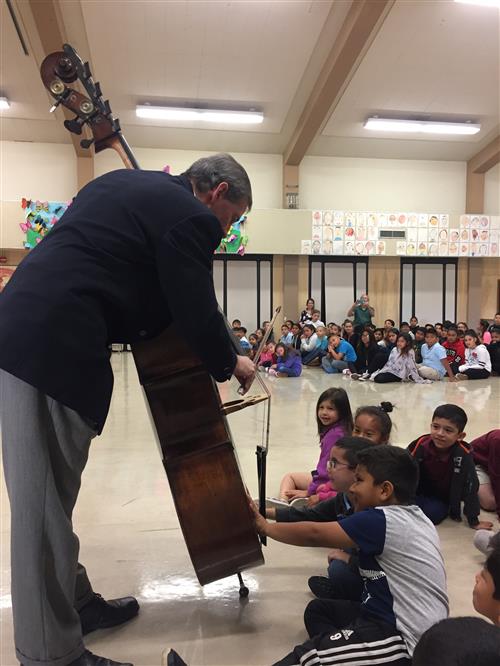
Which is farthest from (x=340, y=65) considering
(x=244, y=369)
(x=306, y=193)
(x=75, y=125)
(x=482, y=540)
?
(x=244, y=369)

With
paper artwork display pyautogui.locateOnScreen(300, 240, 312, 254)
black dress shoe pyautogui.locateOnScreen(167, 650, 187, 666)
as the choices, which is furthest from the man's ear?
paper artwork display pyautogui.locateOnScreen(300, 240, 312, 254)

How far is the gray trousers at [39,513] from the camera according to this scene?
1.27 m

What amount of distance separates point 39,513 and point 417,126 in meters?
11.5

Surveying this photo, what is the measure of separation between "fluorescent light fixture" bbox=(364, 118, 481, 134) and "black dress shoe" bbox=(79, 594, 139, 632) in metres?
10.8

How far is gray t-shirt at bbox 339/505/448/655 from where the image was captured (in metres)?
1.41

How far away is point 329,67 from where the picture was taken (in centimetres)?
845

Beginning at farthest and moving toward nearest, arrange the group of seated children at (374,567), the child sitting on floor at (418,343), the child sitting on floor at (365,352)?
the child sitting on floor at (418,343) → the child sitting on floor at (365,352) → the group of seated children at (374,567)

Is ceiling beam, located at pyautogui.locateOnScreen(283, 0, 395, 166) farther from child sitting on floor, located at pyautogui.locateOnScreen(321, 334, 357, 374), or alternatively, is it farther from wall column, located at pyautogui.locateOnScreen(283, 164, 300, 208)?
child sitting on floor, located at pyautogui.locateOnScreen(321, 334, 357, 374)

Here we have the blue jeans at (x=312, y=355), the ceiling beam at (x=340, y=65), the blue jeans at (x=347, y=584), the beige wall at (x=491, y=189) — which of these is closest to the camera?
the blue jeans at (x=347, y=584)

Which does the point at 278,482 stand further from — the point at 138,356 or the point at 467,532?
the point at 138,356

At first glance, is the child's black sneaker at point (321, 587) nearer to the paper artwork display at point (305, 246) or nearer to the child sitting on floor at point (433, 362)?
the child sitting on floor at point (433, 362)

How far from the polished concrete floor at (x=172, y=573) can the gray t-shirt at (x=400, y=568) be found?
15.3 inches

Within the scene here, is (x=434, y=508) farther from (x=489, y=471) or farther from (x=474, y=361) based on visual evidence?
(x=474, y=361)

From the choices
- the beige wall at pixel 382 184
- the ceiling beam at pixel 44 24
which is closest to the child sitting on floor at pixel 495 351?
the beige wall at pixel 382 184
